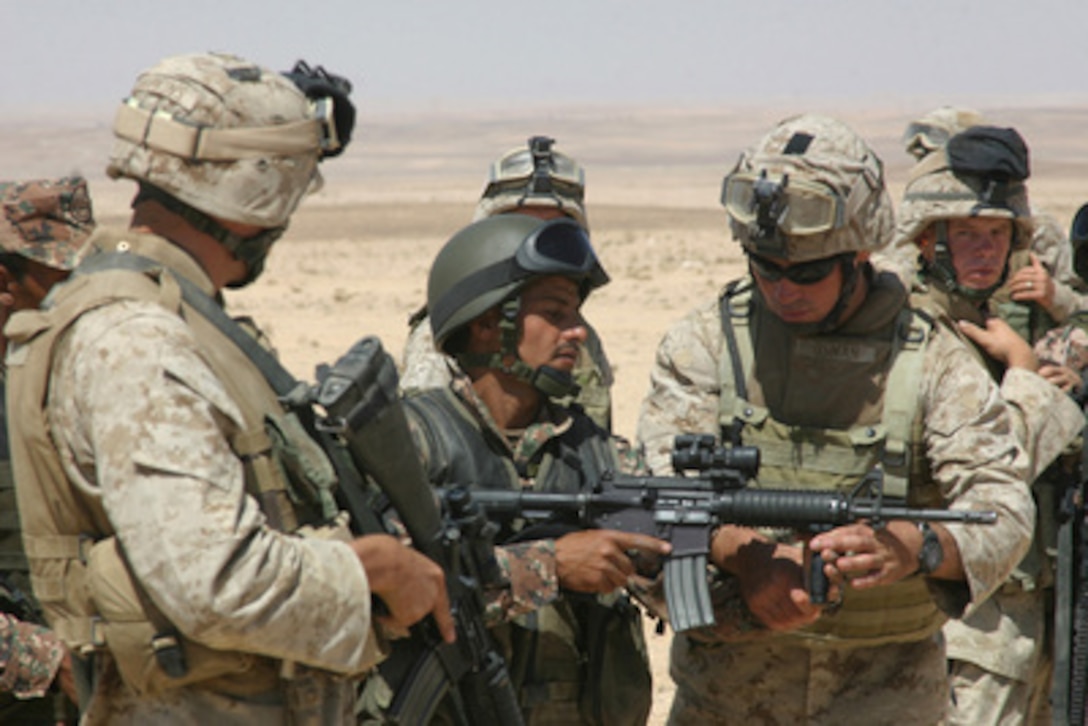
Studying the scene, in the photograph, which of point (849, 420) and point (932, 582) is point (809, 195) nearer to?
point (849, 420)

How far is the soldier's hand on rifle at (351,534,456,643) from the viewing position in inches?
120

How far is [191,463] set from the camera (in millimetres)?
2764

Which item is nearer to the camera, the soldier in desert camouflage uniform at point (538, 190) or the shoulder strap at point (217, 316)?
the shoulder strap at point (217, 316)

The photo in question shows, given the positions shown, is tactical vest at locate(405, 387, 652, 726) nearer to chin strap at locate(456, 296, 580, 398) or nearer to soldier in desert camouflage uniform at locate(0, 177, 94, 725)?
chin strap at locate(456, 296, 580, 398)

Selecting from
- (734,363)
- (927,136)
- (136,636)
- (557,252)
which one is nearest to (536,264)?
(557,252)

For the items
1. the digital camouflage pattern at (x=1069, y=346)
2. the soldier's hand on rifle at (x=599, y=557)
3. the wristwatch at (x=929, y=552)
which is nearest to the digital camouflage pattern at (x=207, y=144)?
the soldier's hand on rifle at (x=599, y=557)

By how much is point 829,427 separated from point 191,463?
6.97 ft

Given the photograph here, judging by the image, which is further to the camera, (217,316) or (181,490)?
(217,316)

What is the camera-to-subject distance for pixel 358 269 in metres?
30.9

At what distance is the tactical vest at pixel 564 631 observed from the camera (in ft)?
13.3

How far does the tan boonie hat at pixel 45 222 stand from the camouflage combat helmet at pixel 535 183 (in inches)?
76.9

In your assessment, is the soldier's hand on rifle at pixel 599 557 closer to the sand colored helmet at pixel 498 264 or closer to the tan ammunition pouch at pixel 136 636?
the sand colored helmet at pixel 498 264

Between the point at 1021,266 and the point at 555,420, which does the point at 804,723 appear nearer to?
the point at 555,420

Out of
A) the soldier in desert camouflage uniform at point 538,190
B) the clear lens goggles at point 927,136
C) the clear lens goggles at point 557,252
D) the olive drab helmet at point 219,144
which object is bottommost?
the clear lens goggles at point 927,136
